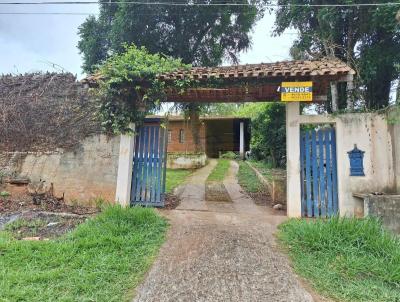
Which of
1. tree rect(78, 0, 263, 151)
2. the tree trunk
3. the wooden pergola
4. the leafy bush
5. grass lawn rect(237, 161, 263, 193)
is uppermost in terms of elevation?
tree rect(78, 0, 263, 151)

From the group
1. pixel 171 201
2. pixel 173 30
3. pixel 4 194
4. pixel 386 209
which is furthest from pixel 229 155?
pixel 386 209

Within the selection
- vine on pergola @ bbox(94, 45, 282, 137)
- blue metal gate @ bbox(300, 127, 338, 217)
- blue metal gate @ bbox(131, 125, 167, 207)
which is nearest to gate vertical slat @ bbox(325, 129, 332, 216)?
blue metal gate @ bbox(300, 127, 338, 217)

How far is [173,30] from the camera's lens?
17.1m

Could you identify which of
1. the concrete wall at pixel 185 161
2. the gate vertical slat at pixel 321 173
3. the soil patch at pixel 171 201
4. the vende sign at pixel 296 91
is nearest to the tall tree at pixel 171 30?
the concrete wall at pixel 185 161

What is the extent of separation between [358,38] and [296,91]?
8.60m

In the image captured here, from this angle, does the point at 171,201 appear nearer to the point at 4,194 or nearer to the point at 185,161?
the point at 4,194

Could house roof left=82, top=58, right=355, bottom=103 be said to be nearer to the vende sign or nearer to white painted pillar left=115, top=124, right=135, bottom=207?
the vende sign

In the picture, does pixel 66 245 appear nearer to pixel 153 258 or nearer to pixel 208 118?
pixel 153 258

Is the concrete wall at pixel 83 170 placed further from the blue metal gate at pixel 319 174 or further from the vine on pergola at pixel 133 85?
the blue metal gate at pixel 319 174

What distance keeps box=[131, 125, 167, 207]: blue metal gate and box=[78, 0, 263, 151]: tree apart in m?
9.18

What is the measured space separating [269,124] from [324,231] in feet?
30.9

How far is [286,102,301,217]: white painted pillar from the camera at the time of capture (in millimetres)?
6516

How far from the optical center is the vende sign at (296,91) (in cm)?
641

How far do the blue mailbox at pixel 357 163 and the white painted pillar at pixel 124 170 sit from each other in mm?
5147
